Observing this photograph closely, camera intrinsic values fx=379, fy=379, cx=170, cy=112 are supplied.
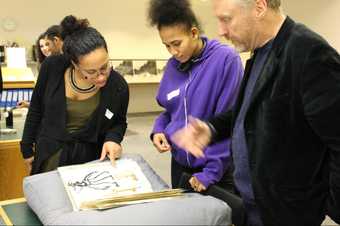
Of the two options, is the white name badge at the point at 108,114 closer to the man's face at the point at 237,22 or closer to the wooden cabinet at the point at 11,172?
the man's face at the point at 237,22

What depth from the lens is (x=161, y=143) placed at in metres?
1.58

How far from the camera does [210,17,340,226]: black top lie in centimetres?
87

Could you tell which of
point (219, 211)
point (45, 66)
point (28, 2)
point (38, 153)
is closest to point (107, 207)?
point (219, 211)

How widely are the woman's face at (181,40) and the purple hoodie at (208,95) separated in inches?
1.9

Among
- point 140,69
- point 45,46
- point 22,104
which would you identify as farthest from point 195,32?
Result: point 140,69

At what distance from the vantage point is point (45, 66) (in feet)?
5.34

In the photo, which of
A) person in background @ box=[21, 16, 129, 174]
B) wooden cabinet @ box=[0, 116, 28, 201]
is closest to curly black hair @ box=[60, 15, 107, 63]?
person in background @ box=[21, 16, 129, 174]

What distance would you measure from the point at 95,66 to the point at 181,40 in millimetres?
350

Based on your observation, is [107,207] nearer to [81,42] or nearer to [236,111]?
[236,111]

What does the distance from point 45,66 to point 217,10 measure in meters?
0.86

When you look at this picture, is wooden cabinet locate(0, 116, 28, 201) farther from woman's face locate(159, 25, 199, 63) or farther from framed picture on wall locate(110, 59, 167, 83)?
framed picture on wall locate(110, 59, 167, 83)

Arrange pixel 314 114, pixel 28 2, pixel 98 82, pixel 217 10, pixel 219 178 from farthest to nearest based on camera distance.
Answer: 1. pixel 28 2
2. pixel 98 82
3. pixel 219 178
4. pixel 217 10
5. pixel 314 114

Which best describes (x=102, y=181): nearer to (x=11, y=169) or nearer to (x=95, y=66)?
(x=95, y=66)

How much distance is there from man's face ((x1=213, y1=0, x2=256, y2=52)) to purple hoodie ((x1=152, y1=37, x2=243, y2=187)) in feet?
1.03
